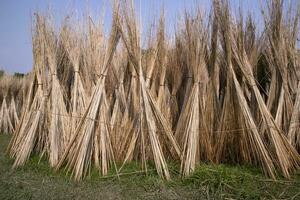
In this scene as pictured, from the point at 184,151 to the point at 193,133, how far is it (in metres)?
0.22

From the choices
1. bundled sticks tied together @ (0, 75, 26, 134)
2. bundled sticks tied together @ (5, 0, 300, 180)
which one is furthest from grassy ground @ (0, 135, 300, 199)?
bundled sticks tied together @ (0, 75, 26, 134)

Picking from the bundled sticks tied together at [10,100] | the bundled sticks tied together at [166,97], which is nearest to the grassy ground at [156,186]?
the bundled sticks tied together at [166,97]

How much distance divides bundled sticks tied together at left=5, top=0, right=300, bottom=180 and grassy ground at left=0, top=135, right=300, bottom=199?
0.47ft

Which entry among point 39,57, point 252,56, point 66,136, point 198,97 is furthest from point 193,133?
point 39,57

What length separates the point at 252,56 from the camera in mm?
3682

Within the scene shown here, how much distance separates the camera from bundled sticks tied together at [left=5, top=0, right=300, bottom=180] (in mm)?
3088

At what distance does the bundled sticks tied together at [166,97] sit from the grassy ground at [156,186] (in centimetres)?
14

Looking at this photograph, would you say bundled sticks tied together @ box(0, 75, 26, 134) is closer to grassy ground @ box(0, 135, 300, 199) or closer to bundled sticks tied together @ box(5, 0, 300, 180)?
bundled sticks tied together @ box(5, 0, 300, 180)

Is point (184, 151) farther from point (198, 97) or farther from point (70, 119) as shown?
point (70, 119)

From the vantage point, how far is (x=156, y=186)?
2.70 m

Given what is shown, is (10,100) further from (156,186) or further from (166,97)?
(156,186)

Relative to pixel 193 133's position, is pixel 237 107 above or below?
above

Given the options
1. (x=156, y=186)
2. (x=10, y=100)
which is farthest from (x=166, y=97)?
(x=10, y=100)

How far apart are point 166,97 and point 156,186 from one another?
1.53 m
